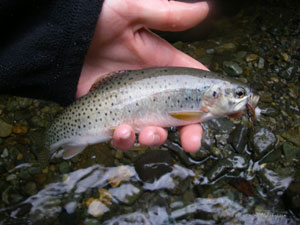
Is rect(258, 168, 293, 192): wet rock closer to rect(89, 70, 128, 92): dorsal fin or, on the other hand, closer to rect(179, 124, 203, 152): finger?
rect(179, 124, 203, 152): finger

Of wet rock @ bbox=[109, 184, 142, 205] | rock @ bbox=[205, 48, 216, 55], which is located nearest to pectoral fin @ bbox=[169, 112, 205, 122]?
wet rock @ bbox=[109, 184, 142, 205]

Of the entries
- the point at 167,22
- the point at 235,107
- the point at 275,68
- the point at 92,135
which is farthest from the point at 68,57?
the point at 275,68

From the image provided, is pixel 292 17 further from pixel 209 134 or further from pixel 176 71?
pixel 176 71

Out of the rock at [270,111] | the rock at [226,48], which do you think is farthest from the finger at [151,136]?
the rock at [226,48]

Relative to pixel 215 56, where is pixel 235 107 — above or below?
above

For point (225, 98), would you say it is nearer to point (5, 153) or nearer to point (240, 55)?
point (240, 55)
